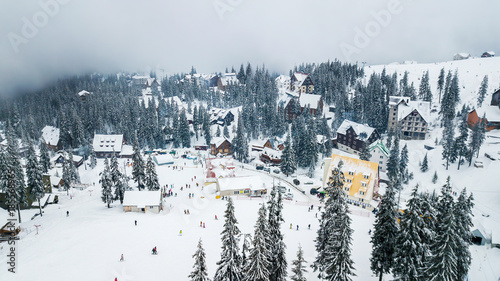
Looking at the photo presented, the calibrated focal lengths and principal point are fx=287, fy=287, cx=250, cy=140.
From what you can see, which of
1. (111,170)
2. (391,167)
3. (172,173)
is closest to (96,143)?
(172,173)

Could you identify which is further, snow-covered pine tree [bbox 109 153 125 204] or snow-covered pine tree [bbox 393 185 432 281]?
snow-covered pine tree [bbox 109 153 125 204]

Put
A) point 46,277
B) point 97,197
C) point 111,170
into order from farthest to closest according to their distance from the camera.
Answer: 1. point 97,197
2. point 111,170
3. point 46,277

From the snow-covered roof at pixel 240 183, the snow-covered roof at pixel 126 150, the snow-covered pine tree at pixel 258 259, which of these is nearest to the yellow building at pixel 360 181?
the snow-covered roof at pixel 240 183

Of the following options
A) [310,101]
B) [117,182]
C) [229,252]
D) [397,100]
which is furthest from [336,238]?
[310,101]

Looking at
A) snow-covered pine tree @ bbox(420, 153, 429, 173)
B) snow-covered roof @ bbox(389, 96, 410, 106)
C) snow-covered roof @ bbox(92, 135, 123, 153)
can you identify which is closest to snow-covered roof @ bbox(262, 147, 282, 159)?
snow-covered pine tree @ bbox(420, 153, 429, 173)

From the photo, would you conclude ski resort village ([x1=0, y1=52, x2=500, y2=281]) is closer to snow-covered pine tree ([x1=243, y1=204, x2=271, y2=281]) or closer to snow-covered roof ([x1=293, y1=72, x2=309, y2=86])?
snow-covered pine tree ([x1=243, y1=204, x2=271, y2=281])

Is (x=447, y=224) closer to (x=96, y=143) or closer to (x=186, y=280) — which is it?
(x=186, y=280)

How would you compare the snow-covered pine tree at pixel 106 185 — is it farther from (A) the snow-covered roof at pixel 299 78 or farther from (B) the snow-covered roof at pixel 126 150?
(A) the snow-covered roof at pixel 299 78
